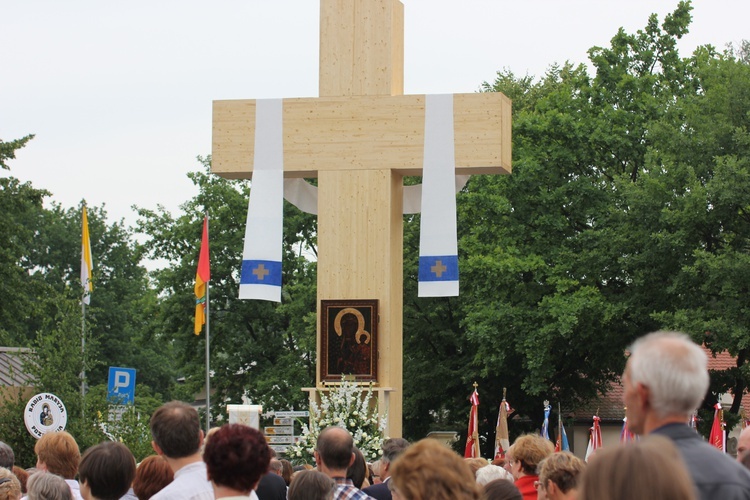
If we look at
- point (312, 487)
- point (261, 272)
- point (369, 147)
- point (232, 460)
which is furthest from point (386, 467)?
point (261, 272)

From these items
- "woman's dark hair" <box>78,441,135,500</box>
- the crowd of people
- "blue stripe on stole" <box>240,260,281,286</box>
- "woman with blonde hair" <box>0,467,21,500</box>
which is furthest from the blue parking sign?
"woman's dark hair" <box>78,441,135,500</box>

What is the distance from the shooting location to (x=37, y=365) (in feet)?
63.9

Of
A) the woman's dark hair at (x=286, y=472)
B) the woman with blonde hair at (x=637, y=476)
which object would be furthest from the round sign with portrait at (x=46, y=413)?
the woman with blonde hair at (x=637, y=476)

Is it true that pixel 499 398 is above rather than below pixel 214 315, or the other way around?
below

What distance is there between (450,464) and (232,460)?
894mm

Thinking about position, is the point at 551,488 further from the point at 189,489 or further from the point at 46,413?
the point at 46,413

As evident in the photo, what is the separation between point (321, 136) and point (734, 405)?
662 inches

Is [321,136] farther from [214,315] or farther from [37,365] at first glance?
[214,315]

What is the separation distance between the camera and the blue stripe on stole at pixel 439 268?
638 inches

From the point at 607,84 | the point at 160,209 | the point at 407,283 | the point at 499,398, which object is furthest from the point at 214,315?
the point at 607,84

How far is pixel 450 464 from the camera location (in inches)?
159

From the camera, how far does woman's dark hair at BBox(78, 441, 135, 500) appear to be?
5.43m

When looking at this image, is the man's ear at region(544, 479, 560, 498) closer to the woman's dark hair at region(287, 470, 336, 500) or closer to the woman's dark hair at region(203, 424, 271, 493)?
the woman's dark hair at region(287, 470, 336, 500)

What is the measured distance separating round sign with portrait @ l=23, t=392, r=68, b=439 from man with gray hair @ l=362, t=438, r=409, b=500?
9.30 m
